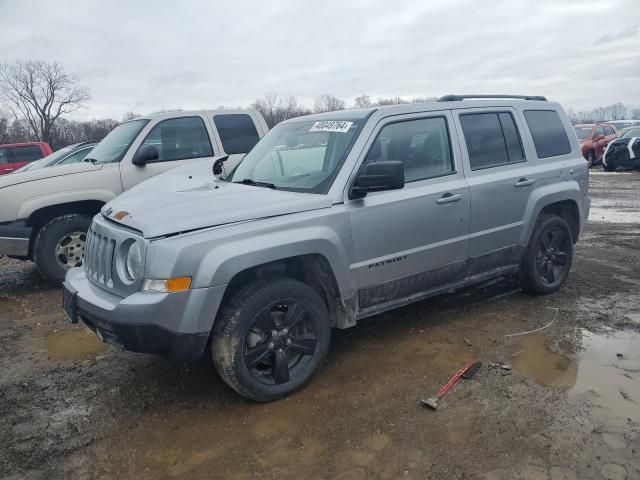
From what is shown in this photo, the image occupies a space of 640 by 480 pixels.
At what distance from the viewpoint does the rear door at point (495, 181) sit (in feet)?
14.4

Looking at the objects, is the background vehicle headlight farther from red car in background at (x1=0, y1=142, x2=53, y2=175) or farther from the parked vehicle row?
red car in background at (x1=0, y1=142, x2=53, y2=175)

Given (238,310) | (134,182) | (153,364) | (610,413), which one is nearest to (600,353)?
(610,413)

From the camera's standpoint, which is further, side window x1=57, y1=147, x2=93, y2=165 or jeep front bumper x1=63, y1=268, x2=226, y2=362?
side window x1=57, y1=147, x2=93, y2=165

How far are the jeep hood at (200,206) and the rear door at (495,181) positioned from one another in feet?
5.07

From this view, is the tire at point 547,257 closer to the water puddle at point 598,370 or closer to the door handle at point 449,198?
the water puddle at point 598,370

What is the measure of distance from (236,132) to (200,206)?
3991 mm

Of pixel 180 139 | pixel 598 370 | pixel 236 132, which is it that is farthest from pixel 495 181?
pixel 180 139

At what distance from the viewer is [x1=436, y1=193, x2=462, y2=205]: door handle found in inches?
160

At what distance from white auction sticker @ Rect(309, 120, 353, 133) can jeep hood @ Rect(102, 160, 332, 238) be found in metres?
0.69

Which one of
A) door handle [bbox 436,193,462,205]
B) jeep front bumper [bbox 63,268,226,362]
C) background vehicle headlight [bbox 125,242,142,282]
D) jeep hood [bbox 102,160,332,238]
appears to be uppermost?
jeep hood [bbox 102,160,332,238]

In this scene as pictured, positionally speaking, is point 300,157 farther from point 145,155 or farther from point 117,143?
point 117,143

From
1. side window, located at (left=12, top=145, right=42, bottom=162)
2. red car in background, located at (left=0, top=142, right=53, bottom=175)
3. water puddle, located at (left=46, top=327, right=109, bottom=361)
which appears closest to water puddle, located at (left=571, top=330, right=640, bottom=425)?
water puddle, located at (left=46, top=327, right=109, bottom=361)

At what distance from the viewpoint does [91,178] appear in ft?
20.2

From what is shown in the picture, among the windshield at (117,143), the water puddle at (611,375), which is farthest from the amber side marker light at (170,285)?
the windshield at (117,143)
